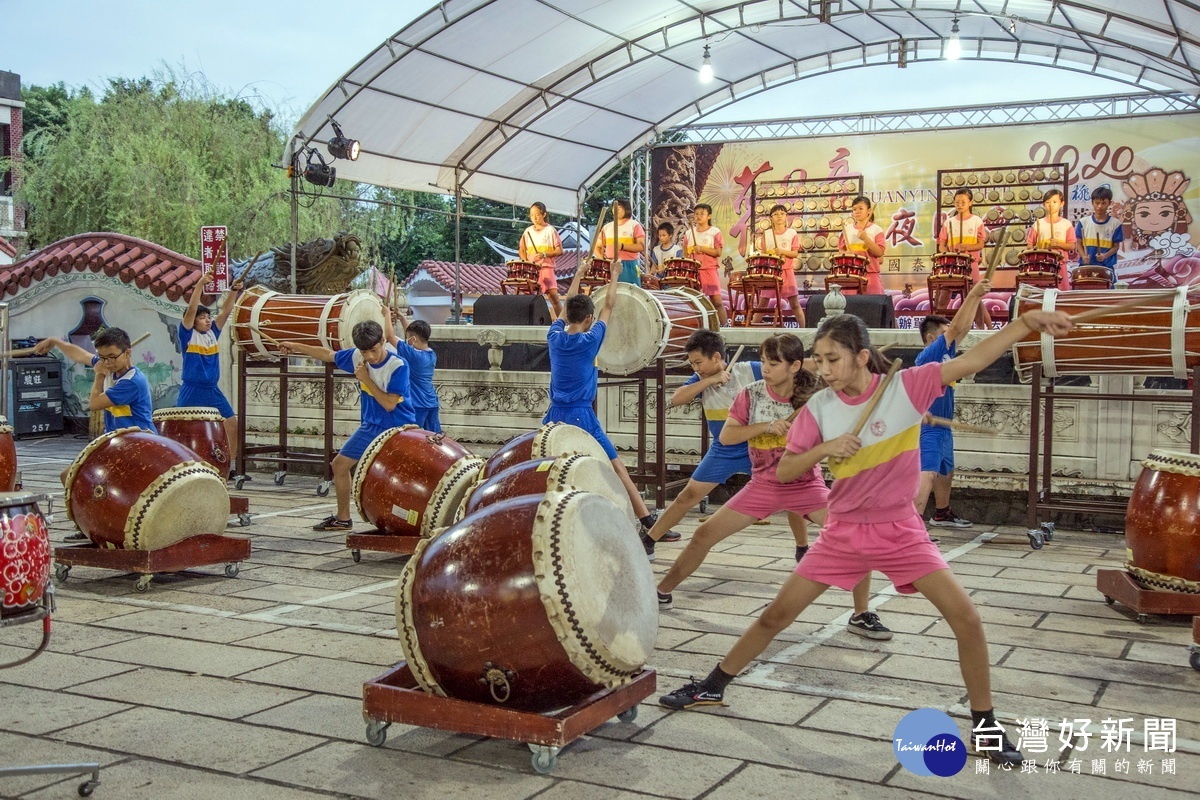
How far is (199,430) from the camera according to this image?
26.0 feet

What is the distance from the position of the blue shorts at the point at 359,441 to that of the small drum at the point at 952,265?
5673 mm

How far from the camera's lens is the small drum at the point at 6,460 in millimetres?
6020

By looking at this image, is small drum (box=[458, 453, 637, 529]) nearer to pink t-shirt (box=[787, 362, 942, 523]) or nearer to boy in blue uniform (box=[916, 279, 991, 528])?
pink t-shirt (box=[787, 362, 942, 523])

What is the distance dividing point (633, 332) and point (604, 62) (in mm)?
6166

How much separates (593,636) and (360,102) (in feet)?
31.6

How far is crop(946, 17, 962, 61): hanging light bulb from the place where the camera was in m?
12.5

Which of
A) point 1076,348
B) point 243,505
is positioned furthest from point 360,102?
point 1076,348

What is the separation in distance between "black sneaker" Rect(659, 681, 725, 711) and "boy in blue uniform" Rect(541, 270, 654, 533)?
2604 millimetres

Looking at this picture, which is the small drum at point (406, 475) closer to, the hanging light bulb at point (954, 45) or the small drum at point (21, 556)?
the small drum at point (21, 556)

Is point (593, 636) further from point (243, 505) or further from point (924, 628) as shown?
point (243, 505)

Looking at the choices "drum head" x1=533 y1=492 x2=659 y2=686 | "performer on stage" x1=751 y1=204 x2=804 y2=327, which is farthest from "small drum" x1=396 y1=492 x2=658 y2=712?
"performer on stage" x1=751 y1=204 x2=804 y2=327

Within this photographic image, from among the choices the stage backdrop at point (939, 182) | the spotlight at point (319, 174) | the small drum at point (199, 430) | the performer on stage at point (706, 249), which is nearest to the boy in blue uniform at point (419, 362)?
the small drum at point (199, 430)

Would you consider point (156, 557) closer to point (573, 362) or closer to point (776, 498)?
point (573, 362)

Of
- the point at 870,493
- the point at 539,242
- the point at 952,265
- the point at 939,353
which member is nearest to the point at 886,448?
the point at 870,493
